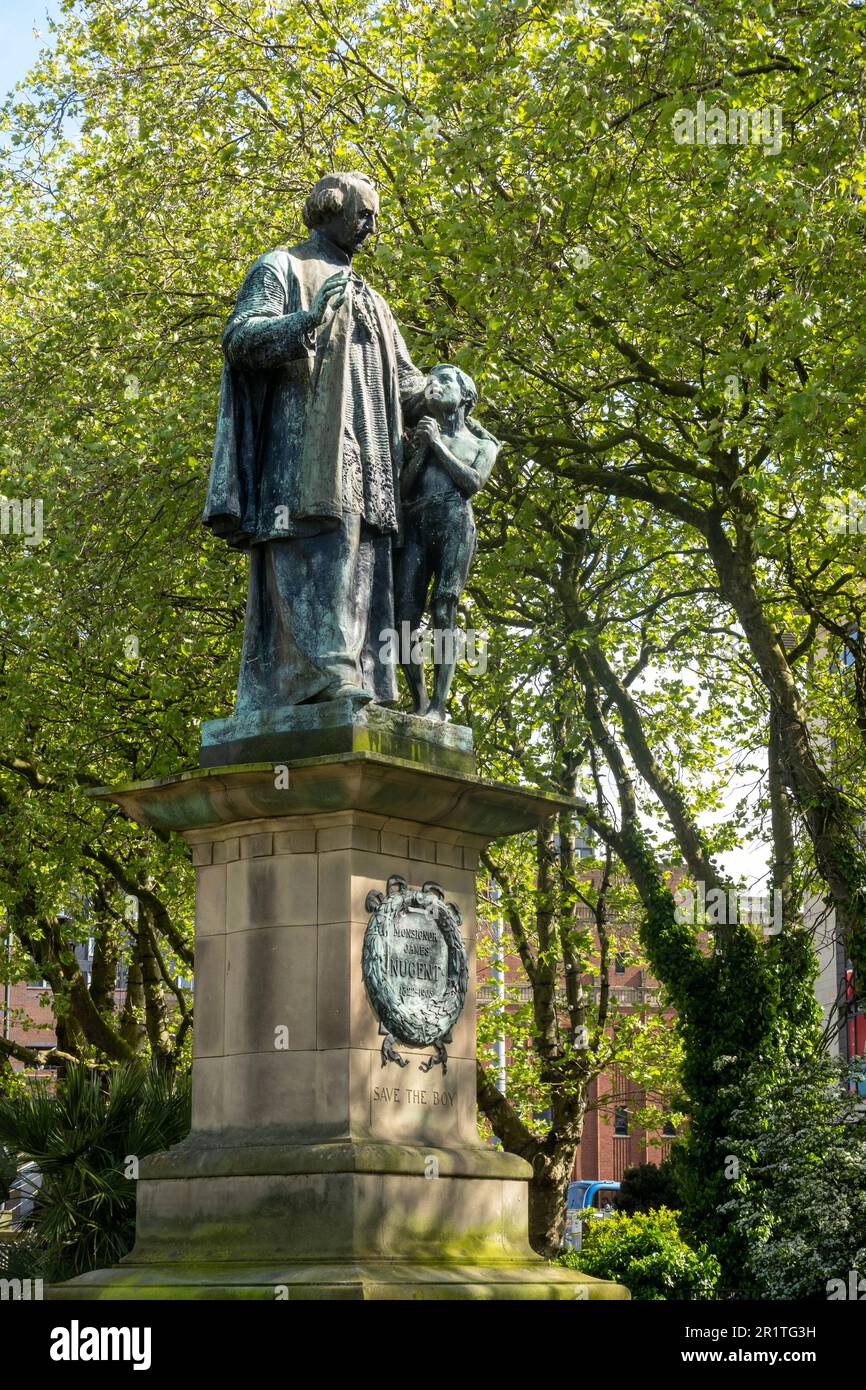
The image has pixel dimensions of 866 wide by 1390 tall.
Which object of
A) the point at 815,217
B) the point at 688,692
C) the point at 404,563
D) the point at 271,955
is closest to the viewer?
the point at 271,955

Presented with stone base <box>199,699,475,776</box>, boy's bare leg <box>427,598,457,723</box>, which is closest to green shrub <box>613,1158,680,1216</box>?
boy's bare leg <box>427,598,457,723</box>

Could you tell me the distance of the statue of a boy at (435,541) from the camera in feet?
32.5

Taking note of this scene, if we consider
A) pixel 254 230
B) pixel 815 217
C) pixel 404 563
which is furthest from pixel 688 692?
pixel 404 563

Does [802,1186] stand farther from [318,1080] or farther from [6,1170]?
[318,1080]

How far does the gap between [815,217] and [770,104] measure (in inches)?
106

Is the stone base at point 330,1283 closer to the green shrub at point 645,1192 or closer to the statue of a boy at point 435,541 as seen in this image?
the statue of a boy at point 435,541

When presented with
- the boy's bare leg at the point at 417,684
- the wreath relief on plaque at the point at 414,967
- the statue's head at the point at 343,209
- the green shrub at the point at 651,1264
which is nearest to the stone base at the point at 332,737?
the boy's bare leg at the point at 417,684

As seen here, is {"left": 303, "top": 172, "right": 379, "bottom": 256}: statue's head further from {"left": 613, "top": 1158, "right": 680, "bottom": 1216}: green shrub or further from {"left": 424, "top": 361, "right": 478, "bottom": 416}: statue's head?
{"left": 613, "top": 1158, "right": 680, "bottom": 1216}: green shrub

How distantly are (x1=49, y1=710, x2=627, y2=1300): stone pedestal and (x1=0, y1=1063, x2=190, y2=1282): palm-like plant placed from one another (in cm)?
714

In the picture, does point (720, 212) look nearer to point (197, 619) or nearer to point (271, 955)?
point (197, 619)

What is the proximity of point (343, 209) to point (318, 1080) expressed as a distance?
4621 mm

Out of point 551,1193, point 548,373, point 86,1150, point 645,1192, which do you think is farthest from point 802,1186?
point 645,1192

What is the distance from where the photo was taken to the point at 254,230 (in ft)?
69.1

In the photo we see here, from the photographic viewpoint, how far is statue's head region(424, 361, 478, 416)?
1011 cm
